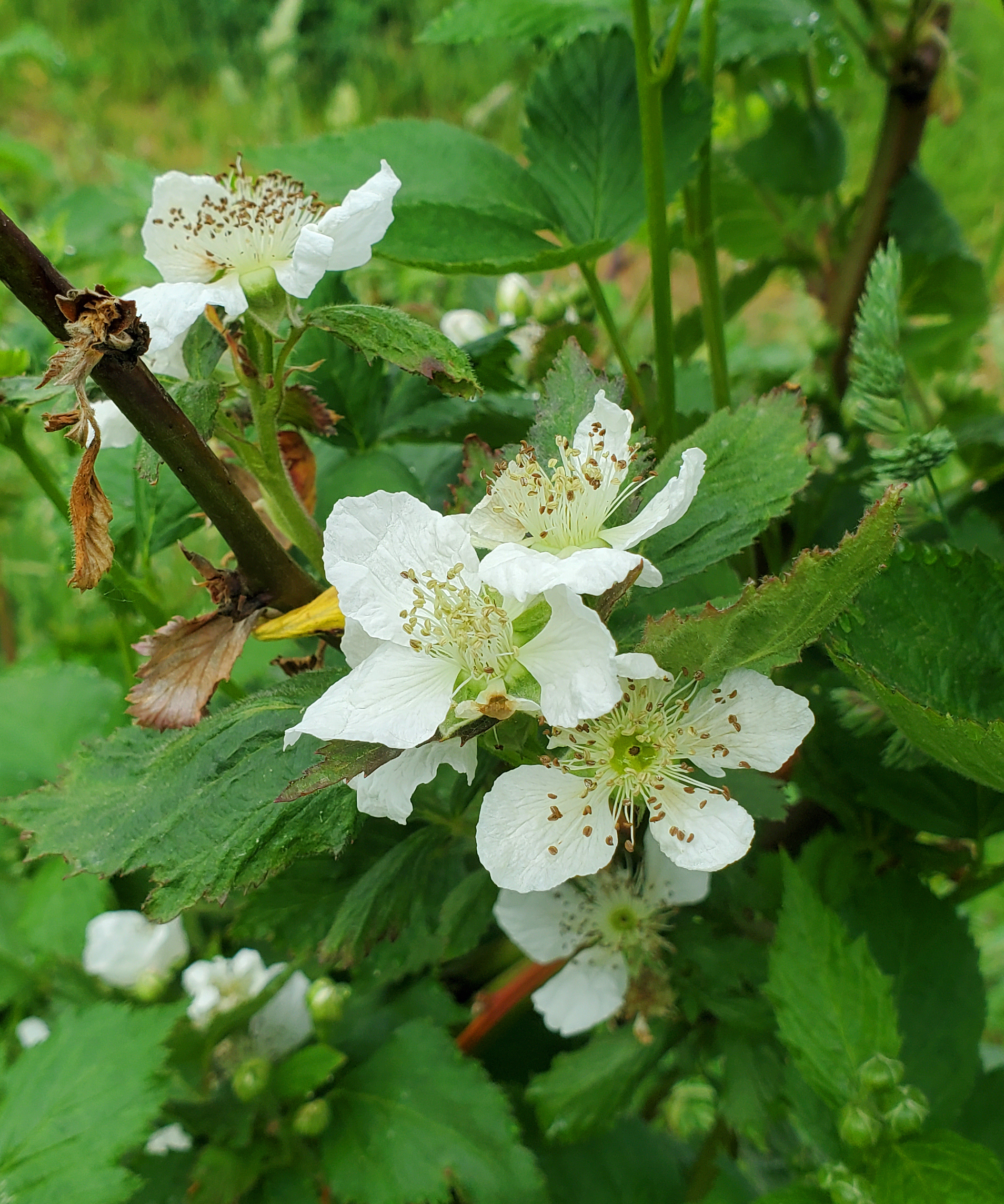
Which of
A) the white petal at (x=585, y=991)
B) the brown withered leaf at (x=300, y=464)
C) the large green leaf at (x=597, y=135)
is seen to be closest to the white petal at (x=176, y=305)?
the brown withered leaf at (x=300, y=464)

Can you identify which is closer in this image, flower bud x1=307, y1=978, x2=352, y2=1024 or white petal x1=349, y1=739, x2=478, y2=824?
white petal x1=349, y1=739, x2=478, y2=824

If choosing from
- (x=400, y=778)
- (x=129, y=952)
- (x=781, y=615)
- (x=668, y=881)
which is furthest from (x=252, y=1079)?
(x=781, y=615)

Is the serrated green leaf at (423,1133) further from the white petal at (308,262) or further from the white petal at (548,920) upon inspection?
the white petal at (308,262)

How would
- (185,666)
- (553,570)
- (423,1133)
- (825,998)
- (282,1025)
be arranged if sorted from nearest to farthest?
(553,570) → (185,666) → (825,998) → (423,1133) → (282,1025)

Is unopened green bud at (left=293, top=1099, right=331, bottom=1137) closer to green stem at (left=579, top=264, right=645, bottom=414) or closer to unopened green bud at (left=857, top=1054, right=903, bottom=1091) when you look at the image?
unopened green bud at (left=857, top=1054, right=903, bottom=1091)

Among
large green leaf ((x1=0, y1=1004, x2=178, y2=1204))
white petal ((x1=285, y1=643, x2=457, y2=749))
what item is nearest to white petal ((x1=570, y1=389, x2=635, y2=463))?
white petal ((x1=285, y1=643, x2=457, y2=749))

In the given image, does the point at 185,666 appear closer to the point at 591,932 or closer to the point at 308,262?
the point at 308,262

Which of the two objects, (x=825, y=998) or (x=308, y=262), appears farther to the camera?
(x=825, y=998)
